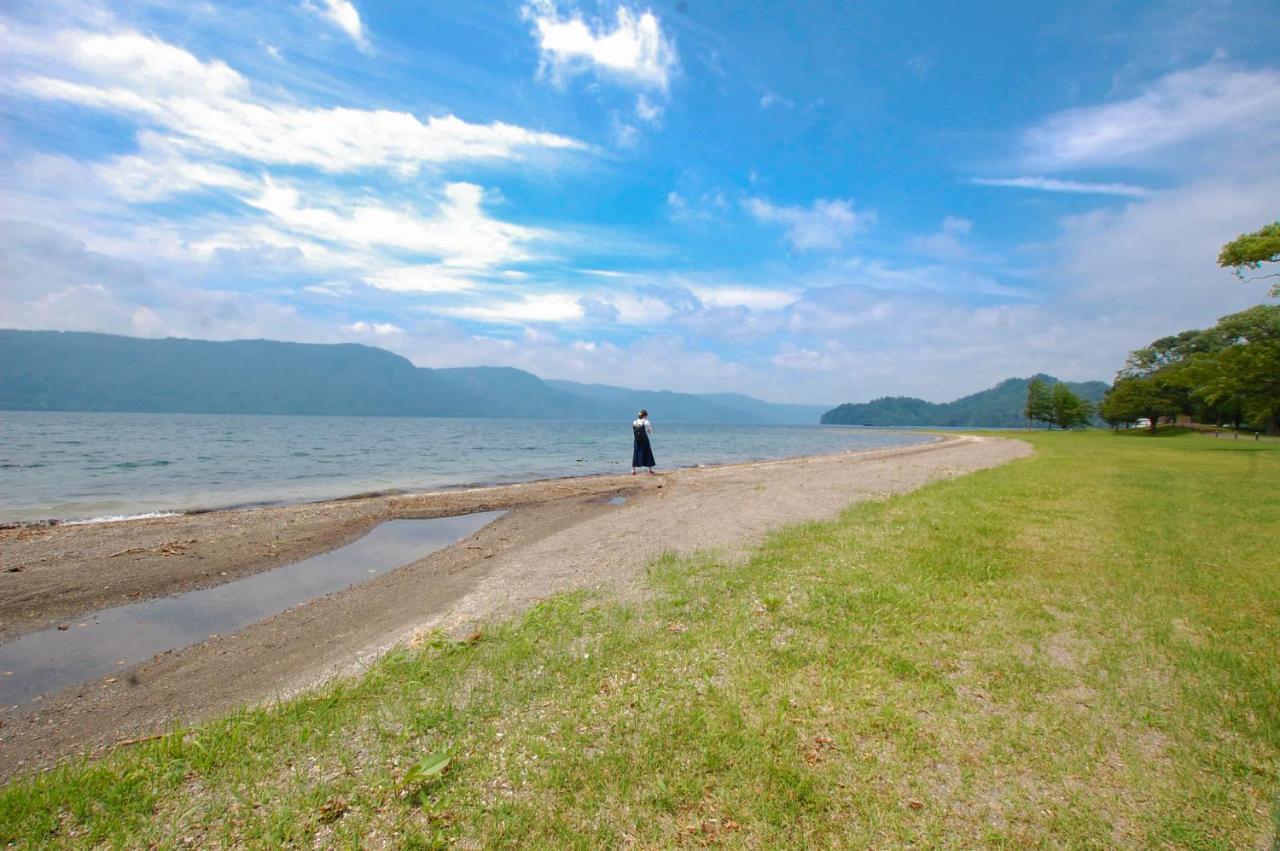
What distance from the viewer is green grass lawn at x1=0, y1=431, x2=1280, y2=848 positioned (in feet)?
12.6

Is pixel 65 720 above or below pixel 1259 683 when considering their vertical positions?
below

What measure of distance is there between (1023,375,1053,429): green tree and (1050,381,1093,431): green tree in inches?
46.4

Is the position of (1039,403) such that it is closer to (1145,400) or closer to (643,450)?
(1145,400)

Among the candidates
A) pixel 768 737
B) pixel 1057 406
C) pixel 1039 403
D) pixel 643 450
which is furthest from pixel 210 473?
pixel 1039 403

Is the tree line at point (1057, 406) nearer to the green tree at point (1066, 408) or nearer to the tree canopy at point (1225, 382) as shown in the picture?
the green tree at point (1066, 408)

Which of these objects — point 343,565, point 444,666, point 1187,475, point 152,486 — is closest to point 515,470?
point 152,486

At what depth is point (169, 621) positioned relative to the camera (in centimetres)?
995

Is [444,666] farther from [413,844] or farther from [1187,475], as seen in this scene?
[1187,475]

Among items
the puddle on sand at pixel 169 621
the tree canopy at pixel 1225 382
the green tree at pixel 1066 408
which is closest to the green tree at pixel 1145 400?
the tree canopy at pixel 1225 382

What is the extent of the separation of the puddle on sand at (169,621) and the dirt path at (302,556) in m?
0.51

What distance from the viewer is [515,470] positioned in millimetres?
38188

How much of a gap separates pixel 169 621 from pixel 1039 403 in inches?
5993

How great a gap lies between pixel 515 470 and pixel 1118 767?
36.0 meters

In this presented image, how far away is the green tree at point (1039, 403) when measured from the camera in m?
123
